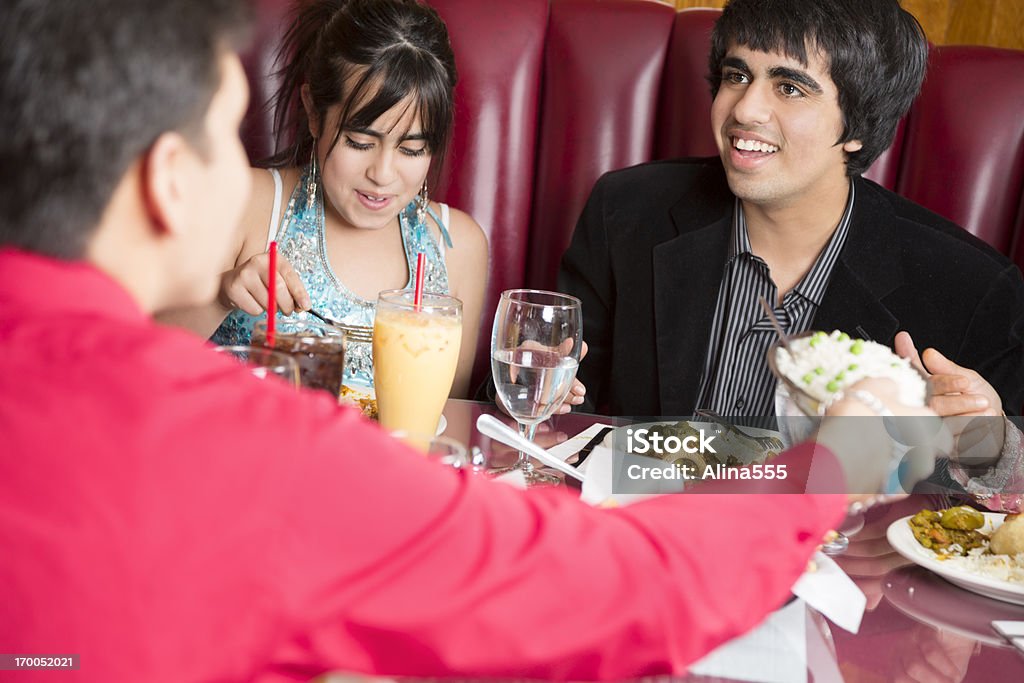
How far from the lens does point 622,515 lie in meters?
0.70

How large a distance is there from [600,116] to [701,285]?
0.59 metres

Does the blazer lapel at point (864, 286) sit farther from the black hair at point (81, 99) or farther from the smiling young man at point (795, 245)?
the black hair at point (81, 99)

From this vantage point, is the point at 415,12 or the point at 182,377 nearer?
the point at 182,377

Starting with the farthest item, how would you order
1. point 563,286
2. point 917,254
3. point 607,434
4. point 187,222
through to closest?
point 563,286 → point 917,254 → point 607,434 → point 187,222

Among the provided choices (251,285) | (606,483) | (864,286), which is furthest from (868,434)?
(864,286)

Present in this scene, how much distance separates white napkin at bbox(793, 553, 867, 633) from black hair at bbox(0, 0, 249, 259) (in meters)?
0.68

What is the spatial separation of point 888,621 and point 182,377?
0.69 meters

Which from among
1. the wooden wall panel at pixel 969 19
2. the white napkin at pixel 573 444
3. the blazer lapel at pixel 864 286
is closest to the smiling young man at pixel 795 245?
the blazer lapel at pixel 864 286

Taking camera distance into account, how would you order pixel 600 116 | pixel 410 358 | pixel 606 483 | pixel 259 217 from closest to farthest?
pixel 606 483, pixel 410 358, pixel 259 217, pixel 600 116

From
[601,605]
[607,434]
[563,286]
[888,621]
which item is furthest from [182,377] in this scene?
[563,286]

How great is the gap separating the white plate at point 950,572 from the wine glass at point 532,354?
41 cm

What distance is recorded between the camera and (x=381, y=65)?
1834 millimetres

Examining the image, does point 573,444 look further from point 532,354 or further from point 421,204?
point 421,204

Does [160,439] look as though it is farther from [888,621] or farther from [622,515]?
[888,621]
